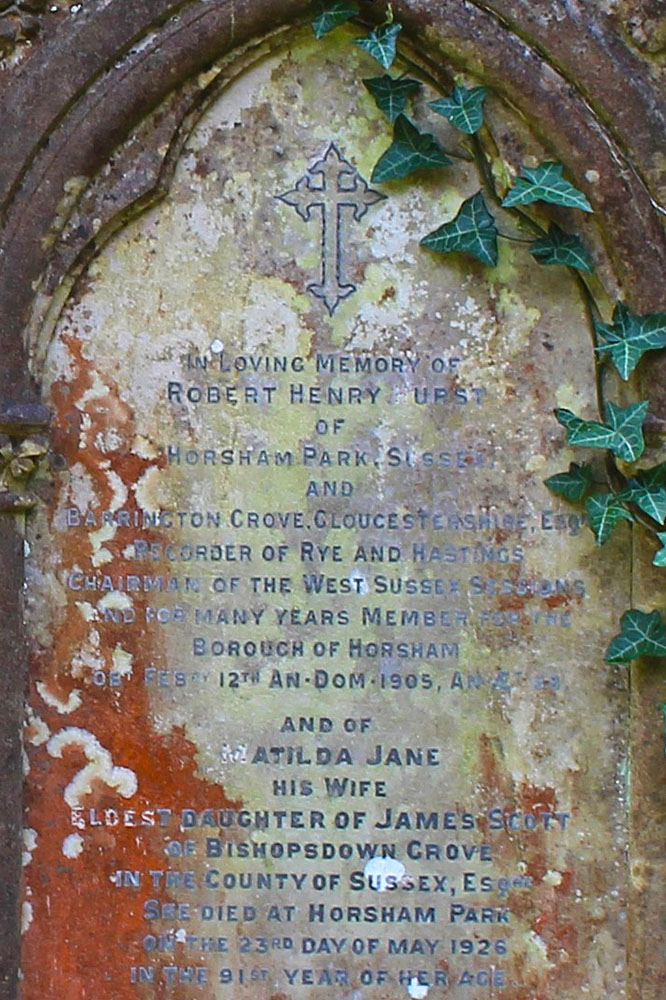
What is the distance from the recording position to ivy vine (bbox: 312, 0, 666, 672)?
3.24 meters

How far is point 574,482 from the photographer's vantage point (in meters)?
3.34

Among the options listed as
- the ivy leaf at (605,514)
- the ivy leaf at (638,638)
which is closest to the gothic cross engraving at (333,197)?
the ivy leaf at (605,514)

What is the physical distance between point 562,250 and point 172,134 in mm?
1071

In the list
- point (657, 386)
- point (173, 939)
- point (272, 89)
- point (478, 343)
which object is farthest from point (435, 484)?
point (173, 939)

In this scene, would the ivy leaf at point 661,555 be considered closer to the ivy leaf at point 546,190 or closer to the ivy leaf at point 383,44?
the ivy leaf at point 546,190

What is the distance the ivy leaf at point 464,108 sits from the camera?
3268mm

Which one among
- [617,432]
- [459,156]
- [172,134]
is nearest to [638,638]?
[617,432]

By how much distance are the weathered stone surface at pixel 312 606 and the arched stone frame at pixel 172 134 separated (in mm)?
80

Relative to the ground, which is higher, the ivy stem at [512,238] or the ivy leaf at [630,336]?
the ivy stem at [512,238]

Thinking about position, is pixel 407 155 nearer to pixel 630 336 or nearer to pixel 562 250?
pixel 562 250

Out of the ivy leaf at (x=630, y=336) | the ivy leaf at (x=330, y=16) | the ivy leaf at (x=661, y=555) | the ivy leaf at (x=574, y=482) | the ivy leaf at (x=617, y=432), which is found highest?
the ivy leaf at (x=330, y=16)

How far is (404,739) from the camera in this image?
338 centimetres

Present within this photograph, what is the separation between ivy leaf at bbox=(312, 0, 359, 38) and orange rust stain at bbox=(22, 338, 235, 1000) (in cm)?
105

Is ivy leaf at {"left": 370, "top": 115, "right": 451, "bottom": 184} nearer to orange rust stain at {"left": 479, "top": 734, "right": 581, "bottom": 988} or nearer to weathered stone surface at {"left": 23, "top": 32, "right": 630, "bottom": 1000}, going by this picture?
weathered stone surface at {"left": 23, "top": 32, "right": 630, "bottom": 1000}
